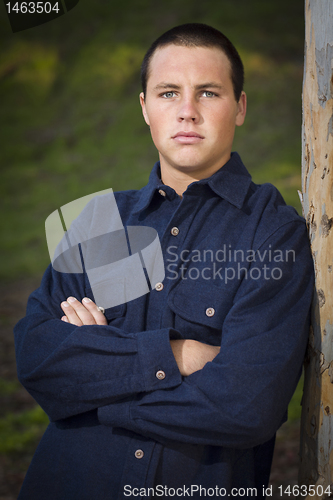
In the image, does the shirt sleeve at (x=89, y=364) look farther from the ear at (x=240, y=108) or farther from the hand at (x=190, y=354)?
the ear at (x=240, y=108)

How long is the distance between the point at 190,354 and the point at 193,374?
6cm

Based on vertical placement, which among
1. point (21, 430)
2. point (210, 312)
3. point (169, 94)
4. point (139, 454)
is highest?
point (169, 94)

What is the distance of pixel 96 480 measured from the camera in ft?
4.26

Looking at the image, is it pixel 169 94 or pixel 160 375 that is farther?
pixel 169 94

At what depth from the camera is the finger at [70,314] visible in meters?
1.43

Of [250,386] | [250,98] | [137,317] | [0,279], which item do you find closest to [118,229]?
[137,317]

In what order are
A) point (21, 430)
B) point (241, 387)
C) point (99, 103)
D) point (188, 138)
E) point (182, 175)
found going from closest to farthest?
1. point (241, 387)
2. point (188, 138)
3. point (182, 175)
4. point (21, 430)
5. point (99, 103)

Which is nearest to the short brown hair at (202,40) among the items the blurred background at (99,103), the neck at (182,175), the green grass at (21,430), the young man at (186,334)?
the young man at (186,334)

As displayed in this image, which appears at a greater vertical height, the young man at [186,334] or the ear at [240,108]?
the ear at [240,108]

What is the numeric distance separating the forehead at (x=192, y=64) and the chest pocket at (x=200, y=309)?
0.64 metres

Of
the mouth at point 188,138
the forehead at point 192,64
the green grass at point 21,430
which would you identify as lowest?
the green grass at point 21,430

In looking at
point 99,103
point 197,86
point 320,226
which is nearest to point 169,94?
point 197,86

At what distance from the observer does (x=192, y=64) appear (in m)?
1.39

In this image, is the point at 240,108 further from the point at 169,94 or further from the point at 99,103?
the point at 99,103
